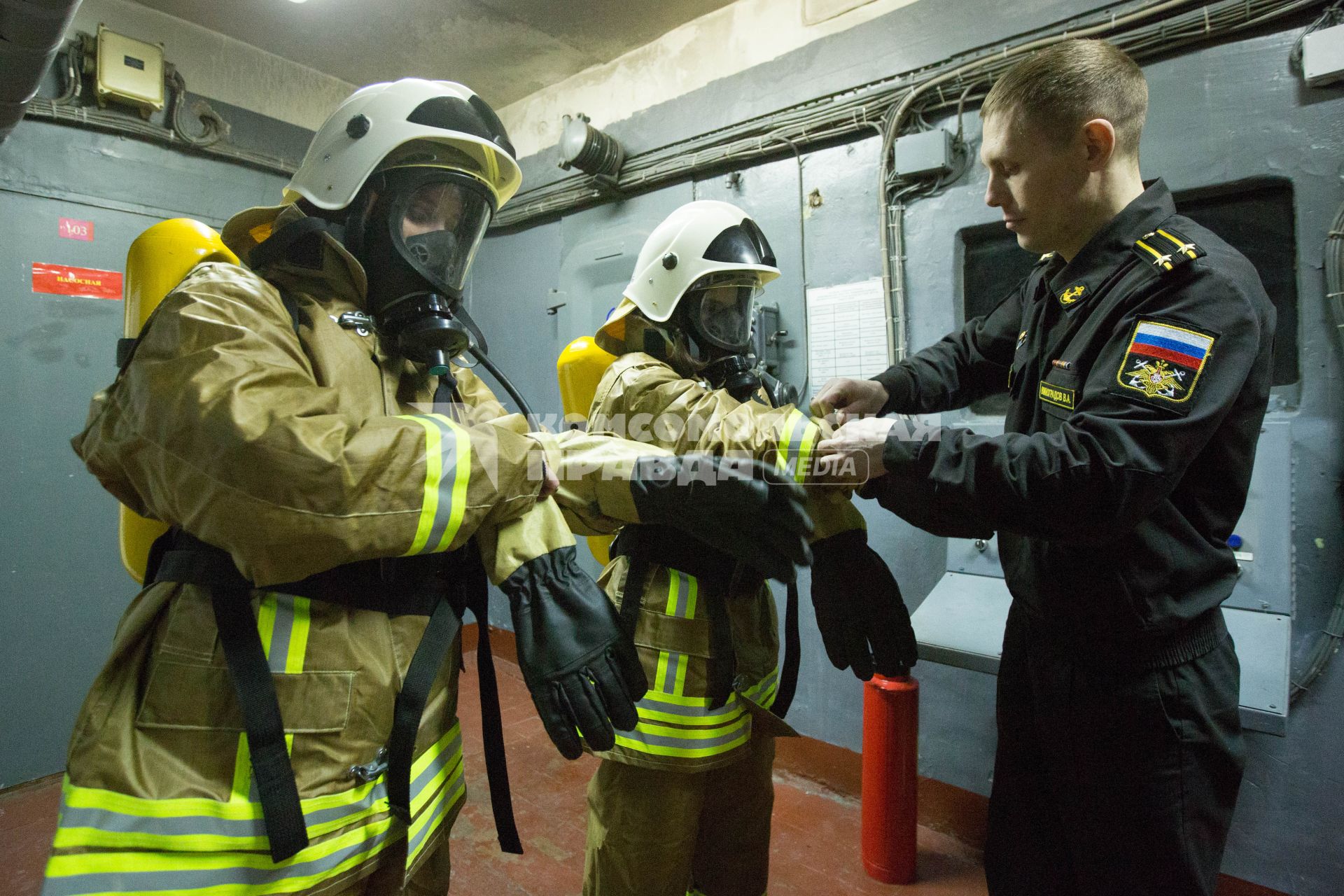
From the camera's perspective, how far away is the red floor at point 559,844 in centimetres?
237

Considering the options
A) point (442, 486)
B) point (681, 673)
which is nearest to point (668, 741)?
point (681, 673)

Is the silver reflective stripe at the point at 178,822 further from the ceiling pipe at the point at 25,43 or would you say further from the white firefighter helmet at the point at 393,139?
the ceiling pipe at the point at 25,43

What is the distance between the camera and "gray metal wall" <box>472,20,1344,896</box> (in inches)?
79.3

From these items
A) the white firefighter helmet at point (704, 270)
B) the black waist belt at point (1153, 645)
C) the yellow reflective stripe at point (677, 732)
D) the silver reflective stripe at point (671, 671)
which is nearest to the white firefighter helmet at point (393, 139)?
the white firefighter helmet at point (704, 270)

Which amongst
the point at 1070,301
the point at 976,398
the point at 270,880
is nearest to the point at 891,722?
the point at 976,398

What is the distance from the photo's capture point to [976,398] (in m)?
2.01

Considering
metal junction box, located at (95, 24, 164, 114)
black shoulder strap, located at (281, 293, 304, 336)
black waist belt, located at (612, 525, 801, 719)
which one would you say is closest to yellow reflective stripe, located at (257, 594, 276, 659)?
black shoulder strap, located at (281, 293, 304, 336)

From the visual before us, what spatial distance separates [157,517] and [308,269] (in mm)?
476

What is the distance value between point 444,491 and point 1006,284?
2.49m

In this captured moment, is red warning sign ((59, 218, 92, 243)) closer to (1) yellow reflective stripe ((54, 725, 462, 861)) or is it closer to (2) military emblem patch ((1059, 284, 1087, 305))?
(1) yellow reflective stripe ((54, 725, 462, 861))

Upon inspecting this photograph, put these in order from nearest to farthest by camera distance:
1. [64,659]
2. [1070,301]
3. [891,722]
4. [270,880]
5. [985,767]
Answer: [270,880]
[1070,301]
[891,722]
[985,767]
[64,659]

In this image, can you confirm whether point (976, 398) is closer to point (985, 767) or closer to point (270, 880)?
point (985, 767)

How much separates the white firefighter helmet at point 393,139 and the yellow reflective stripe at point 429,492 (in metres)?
0.62

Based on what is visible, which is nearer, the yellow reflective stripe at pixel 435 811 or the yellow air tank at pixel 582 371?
A: the yellow reflective stripe at pixel 435 811
